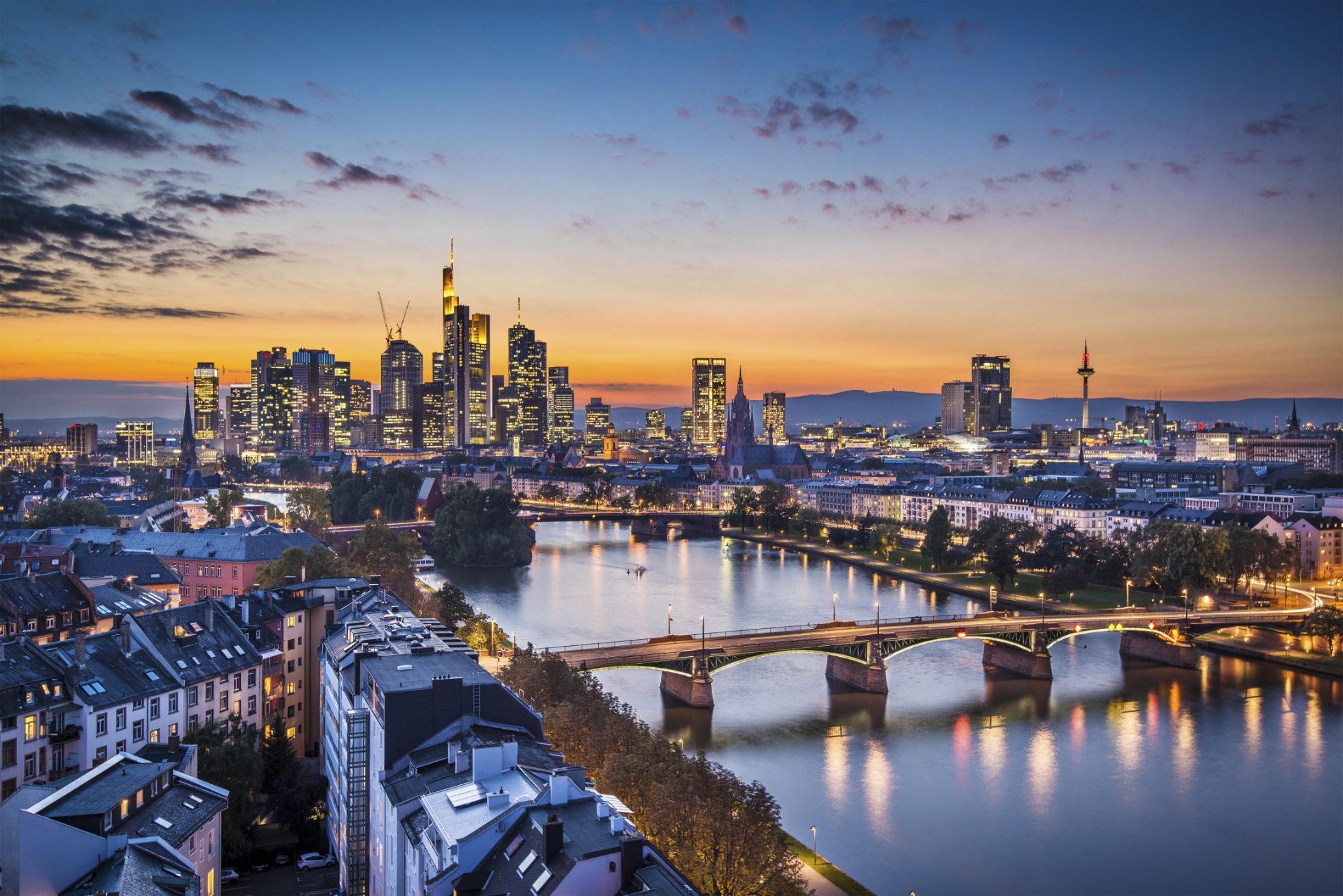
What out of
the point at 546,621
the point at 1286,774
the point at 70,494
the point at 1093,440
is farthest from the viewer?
the point at 1093,440

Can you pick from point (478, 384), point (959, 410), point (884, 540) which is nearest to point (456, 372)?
point (478, 384)

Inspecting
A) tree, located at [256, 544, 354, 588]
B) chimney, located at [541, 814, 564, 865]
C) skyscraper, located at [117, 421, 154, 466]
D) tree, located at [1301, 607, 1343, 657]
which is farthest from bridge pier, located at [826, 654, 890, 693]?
skyscraper, located at [117, 421, 154, 466]

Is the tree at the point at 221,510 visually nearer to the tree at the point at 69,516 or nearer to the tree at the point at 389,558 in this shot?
the tree at the point at 69,516

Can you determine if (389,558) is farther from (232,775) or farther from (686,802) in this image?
(686,802)

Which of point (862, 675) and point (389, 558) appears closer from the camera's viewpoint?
point (862, 675)

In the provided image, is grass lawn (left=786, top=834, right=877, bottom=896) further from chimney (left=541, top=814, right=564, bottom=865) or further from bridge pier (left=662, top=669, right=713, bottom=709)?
bridge pier (left=662, top=669, right=713, bottom=709)

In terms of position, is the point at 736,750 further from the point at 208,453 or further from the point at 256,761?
the point at 208,453

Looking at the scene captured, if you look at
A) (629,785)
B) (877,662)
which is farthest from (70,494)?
(629,785)
